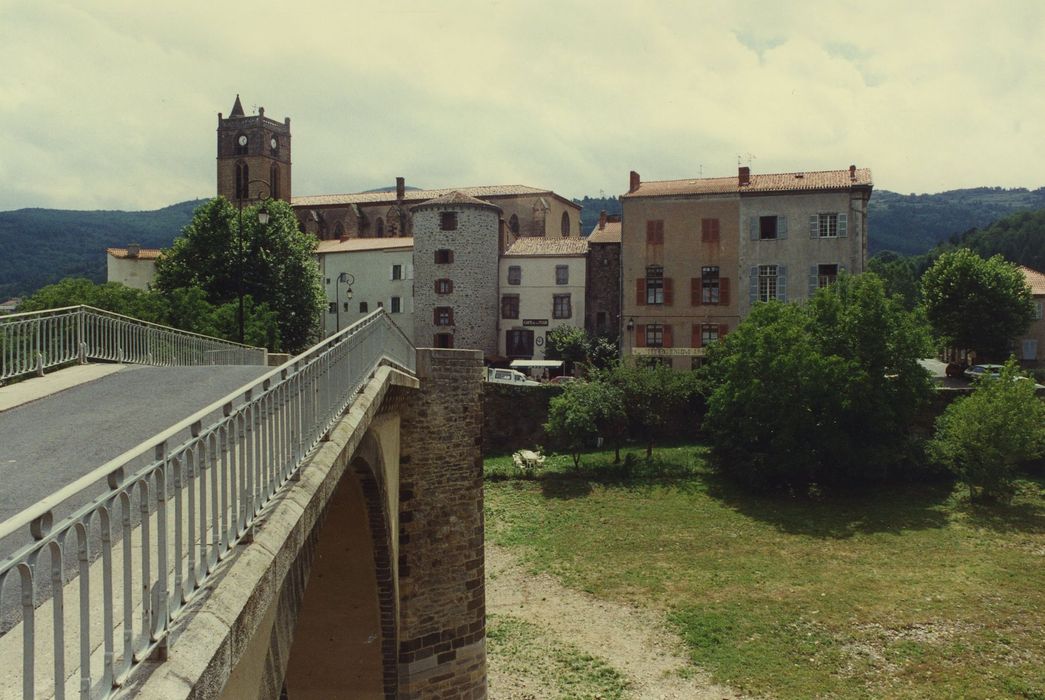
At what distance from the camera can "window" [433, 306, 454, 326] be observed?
49.4 m

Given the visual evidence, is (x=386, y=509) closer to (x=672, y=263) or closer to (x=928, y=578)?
(x=928, y=578)

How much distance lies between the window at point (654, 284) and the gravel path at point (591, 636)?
69.0ft

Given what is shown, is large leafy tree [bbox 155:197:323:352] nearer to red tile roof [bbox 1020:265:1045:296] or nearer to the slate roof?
the slate roof

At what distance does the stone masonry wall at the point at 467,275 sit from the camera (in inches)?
1930

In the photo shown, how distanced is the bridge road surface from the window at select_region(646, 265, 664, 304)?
33.7 metres

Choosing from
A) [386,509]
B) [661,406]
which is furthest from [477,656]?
[661,406]

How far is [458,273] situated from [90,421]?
4161cm

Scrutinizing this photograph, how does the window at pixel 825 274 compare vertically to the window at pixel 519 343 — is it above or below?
above

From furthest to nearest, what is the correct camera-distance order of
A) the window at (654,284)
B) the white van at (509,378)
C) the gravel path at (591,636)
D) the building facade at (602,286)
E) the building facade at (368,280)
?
1. the building facade at (368,280)
2. the building facade at (602,286)
3. the window at (654,284)
4. the white van at (509,378)
5. the gravel path at (591,636)

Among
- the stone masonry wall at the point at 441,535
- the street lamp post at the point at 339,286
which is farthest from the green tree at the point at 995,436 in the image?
the street lamp post at the point at 339,286

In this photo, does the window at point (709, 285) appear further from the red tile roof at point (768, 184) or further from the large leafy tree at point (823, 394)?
the large leafy tree at point (823, 394)

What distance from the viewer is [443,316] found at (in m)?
49.6

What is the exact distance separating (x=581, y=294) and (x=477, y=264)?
6.29 metres

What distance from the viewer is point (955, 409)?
33219mm
